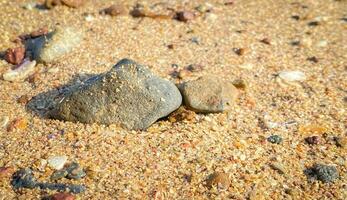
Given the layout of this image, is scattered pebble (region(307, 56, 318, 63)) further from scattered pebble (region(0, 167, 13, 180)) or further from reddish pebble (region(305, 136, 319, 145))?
scattered pebble (region(0, 167, 13, 180))

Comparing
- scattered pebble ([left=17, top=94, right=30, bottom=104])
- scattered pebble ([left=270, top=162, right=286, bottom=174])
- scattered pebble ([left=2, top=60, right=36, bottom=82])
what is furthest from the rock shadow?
scattered pebble ([left=270, top=162, right=286, bottom=174])

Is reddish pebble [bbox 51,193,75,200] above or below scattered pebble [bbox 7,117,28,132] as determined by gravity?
below

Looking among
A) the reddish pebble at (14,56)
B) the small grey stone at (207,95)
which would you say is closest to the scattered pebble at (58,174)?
the small grey stone at (207,95)

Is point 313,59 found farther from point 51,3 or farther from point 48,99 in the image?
point 51,3

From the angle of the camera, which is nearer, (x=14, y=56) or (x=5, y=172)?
(x=5, y=172)

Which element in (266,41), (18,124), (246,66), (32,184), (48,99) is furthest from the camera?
(266,41)

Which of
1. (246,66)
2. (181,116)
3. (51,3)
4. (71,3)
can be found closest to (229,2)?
(246,66)

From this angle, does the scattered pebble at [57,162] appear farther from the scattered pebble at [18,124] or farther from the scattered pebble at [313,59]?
the scattered pebble at [313,59]

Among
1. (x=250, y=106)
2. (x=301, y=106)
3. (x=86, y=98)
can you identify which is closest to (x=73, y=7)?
(x=86, y=98)
